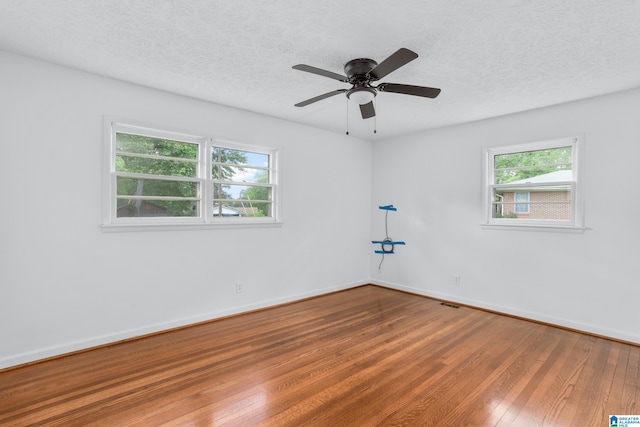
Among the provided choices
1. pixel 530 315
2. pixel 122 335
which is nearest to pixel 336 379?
pixel 122 335

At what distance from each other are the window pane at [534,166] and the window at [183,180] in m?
3.17

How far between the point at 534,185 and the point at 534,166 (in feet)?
0.81

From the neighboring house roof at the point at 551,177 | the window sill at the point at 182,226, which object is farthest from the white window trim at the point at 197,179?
the neighboring house roof at the point at 551,177

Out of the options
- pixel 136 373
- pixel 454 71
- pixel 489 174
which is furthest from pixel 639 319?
pixel 136 373

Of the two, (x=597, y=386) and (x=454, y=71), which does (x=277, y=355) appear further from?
(x=454, y=71)

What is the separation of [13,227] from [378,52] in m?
3.41

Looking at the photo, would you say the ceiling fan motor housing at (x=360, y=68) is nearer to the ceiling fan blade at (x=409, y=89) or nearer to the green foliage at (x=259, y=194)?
the ceiling fan blade at (x=409, y=89)

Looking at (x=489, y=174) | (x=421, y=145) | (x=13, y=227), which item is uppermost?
(x=421, y=145)

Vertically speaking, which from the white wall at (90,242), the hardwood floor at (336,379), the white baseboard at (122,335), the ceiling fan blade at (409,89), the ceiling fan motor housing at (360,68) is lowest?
the hardwood floor at (336,379)

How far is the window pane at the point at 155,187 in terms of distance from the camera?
3.28 m

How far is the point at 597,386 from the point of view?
8.04ft

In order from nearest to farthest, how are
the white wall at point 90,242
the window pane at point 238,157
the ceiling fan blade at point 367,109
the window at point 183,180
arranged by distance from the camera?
1. the white wall at point 90,242
2. the ceiling fan blade at point 367,109
3. the window at point 183,180
4. the window pane at point 238,157

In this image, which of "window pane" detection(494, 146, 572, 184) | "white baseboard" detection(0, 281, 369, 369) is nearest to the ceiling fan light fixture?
"window pane" detection(494, 146, 572, 184)

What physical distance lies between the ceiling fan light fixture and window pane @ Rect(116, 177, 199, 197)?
2.17 metres
